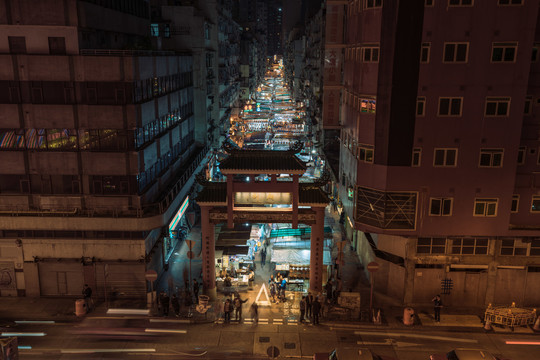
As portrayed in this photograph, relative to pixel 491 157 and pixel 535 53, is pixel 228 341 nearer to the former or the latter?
pixel 491 157

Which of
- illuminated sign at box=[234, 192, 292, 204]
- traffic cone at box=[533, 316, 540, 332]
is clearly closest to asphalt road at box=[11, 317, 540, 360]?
traffic cone at box=[533, 316, 540, 332]

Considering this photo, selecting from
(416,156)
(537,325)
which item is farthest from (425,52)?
(537,325)

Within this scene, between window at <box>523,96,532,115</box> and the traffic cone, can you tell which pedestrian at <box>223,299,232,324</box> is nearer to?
the traffic cone

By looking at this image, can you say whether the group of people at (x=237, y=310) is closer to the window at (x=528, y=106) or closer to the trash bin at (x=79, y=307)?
the trash bin at (x=79, y=307)

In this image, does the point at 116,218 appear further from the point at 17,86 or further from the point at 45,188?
the point at 17,86

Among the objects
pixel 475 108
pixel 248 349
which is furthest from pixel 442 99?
pixel 248 349

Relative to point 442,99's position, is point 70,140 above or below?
below
